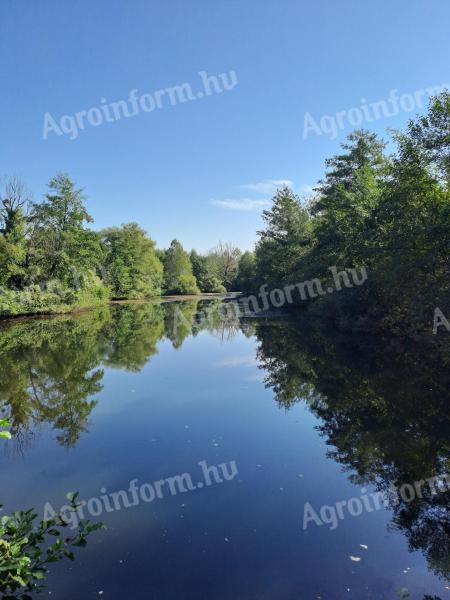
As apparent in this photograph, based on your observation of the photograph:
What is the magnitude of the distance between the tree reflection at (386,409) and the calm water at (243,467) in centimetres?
4

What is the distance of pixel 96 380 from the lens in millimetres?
13438

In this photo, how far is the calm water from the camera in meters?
4.29

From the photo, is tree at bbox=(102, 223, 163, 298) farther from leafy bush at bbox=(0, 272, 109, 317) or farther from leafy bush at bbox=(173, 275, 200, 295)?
leafy bush at bbox=(0, 272, 109, 317)

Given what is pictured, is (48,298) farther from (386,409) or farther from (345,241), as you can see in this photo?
(386,409)

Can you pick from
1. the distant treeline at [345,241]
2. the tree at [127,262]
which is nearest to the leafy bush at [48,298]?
the distant treeline at [345,241]

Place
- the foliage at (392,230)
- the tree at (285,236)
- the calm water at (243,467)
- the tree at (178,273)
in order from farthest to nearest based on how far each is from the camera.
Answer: the tree at (178,273)
the tree at (285,236)
the foliage at (392,230)
the calm water at (243,467)

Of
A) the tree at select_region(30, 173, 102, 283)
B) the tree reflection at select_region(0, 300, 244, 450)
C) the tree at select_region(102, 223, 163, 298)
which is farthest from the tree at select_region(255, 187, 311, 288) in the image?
the tree at select_region(102, 223, 163, 298)

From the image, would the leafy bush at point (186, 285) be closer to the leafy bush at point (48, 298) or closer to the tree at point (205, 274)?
the tree at point (205, 274)

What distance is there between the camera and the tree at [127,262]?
64.8 metres

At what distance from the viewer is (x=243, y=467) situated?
698cm

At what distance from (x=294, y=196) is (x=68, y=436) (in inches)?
1543

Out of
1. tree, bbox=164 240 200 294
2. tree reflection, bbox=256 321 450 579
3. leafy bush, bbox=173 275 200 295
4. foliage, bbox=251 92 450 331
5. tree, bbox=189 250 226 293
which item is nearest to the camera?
tree reflection, bbox=256 321 450 579

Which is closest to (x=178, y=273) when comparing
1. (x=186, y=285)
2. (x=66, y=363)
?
(x=186, y=285)

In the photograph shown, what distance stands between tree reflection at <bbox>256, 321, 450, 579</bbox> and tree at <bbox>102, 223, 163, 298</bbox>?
163ft
